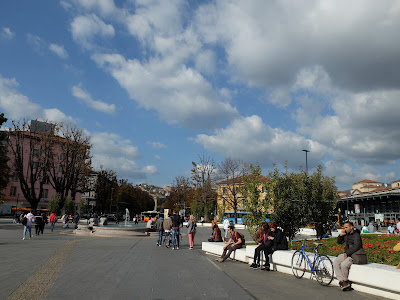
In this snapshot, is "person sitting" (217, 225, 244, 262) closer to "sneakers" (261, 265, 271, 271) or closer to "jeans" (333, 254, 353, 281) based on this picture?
"sneakers" (261, 265, 271, 271)

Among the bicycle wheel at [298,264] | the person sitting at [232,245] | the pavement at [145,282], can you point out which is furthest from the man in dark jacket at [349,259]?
the person sitting at [232,245]

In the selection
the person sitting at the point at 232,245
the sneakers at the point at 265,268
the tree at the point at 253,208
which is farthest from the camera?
the tree at the point at 253,208

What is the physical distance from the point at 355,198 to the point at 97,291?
68.2 meters

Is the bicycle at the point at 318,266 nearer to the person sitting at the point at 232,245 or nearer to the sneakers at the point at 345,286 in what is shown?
the sneakers at the point at 345,286

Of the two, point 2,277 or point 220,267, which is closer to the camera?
point 2,277

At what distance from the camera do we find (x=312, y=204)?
59.9 ft

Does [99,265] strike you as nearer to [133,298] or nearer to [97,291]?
[97,291]

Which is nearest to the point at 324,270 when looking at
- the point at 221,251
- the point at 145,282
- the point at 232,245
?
the point at 145,282

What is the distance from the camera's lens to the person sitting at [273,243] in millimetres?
10391

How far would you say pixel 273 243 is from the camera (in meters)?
10.4

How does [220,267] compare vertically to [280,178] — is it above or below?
below

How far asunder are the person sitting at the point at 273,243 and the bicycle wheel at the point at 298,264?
115 cm

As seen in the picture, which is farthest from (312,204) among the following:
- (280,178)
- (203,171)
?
(203,171)

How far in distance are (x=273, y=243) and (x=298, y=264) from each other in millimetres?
1397
